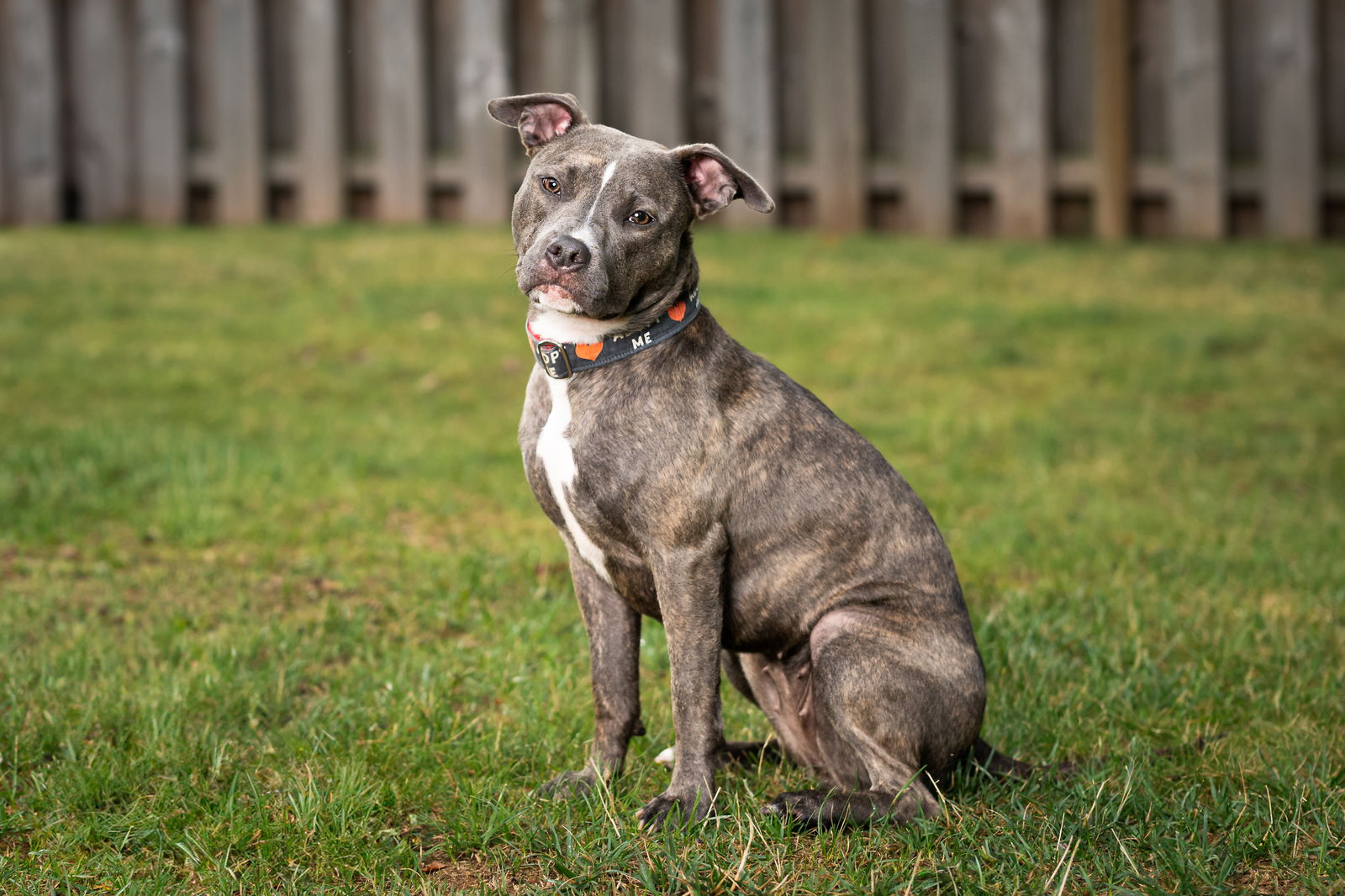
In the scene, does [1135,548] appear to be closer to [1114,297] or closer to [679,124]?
[1114,297]

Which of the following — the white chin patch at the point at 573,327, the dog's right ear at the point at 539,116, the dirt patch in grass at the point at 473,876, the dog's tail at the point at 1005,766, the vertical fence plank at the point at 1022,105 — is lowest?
the dirt patch in grass at the point at 473,876

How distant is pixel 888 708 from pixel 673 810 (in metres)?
0.57

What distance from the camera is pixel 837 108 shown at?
945cm

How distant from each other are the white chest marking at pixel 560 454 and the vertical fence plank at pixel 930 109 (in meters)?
6.63

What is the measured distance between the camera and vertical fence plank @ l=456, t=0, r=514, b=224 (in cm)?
971

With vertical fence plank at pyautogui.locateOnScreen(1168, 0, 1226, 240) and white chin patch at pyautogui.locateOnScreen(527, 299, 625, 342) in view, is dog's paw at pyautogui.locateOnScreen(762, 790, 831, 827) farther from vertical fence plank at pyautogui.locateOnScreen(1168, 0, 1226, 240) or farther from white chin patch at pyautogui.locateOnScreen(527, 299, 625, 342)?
vertical fence plank at pyautogui.locateOnScreen(1168, 0, 1226, 240)

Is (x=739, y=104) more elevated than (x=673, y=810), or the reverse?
(x=739, y=104)

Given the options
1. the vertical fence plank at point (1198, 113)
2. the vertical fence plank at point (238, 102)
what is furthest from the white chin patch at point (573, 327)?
the vertical fence plank at point (238, 102)

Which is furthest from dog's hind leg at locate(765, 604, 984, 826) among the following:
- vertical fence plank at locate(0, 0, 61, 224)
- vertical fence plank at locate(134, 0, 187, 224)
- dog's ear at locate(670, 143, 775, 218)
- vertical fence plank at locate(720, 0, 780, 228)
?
vertical fence plank at locate(0, 0, 61, 224)

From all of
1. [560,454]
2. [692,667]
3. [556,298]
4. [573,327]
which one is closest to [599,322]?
[573,327]

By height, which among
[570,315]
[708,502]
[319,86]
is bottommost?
[708,502]

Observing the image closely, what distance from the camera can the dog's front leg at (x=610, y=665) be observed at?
3.64m

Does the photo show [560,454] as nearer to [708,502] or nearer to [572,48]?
[708,502]

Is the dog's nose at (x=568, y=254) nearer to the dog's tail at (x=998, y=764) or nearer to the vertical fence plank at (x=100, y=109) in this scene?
the dog's tail at (x=998, y=764)
